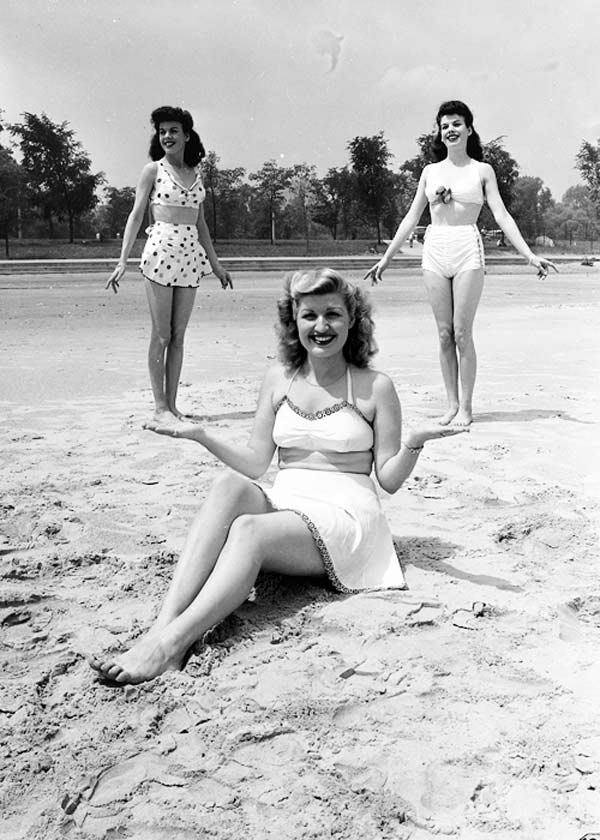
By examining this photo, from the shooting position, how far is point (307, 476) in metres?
3.07

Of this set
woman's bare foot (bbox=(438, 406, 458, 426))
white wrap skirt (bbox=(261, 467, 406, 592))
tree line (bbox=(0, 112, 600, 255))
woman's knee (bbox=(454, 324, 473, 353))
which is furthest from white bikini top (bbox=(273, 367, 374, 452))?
tree line (bbox=(0, 112, 600, 255))

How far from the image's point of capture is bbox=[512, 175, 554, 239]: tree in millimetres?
64688

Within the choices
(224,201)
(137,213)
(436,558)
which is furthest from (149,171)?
(224,201)

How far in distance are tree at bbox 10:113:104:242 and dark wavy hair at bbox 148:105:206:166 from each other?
21.7 meters

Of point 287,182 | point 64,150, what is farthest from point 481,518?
point 287,182

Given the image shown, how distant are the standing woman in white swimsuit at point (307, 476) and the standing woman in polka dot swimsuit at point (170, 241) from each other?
2.54 m

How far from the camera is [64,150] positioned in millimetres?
30250

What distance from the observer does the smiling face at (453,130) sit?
548 centimetres

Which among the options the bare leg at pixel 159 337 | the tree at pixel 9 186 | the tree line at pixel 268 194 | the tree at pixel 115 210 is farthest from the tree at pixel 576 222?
the bare leg at pixel 159 337

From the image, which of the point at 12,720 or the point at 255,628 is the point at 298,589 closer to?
the point at 255,628

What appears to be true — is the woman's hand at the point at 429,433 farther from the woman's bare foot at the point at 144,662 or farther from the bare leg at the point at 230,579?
the woman's bare foot at the point at 144,662

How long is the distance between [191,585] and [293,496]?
56 cm

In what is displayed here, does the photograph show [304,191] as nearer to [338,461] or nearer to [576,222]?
[576,222]

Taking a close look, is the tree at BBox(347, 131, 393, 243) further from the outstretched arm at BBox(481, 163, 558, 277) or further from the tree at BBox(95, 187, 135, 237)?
the outstretched arm at BBox(481, 163, 558, 277)
